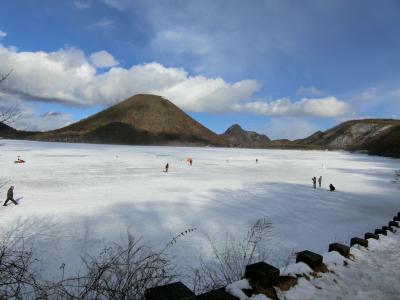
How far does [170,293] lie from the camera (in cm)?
303

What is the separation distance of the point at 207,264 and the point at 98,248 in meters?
3.53

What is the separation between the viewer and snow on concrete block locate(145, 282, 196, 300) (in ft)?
9.70

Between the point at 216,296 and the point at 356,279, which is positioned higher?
the point at 216,296

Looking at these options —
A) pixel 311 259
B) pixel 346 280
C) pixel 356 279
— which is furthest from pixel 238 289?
pixel 356 279

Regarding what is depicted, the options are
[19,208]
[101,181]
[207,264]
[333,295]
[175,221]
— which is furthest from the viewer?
[101,181]

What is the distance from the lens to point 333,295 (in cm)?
393

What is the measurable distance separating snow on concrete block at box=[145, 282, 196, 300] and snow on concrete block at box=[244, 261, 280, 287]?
1140 millimetres

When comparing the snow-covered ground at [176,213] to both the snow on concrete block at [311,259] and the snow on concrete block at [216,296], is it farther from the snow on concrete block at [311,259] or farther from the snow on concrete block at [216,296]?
the snow on concrete block at [216,296]

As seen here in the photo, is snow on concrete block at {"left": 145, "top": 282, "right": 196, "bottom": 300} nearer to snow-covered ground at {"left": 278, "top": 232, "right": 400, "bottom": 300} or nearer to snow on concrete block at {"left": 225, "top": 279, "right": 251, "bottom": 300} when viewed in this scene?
snow on concrete block at {"left": 225, "top": 279, "right": 251, "bottom": 300}

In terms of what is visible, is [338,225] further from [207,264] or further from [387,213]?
[207,264]

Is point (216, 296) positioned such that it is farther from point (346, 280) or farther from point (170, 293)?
point (346, 280)

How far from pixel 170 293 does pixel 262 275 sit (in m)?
1.34

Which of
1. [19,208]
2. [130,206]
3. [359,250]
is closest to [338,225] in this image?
[359,250]

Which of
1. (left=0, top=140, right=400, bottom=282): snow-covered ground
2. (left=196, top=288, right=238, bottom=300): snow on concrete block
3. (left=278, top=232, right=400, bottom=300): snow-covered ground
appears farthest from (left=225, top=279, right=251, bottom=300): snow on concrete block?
(left=0, top=140, right=400, bottom=282): snow-covered ground
